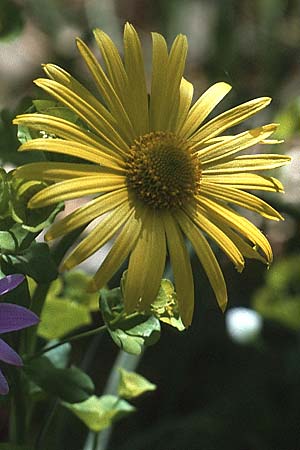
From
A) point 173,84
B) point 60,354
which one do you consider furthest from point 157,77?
point 60,354

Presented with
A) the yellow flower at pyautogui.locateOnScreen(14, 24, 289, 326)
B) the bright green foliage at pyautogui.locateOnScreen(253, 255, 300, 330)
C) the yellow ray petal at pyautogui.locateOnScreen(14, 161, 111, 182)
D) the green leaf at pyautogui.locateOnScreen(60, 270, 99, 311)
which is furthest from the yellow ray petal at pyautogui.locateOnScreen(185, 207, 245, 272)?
the bright green foliage at pyautogui.locateOnScreen(253, 255, 300, 330)

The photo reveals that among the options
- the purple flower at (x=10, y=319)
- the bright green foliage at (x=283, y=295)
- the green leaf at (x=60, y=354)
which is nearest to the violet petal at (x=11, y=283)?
the purple flower at (x=10, y=319)

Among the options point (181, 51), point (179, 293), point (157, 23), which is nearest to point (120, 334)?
point (179, 293)

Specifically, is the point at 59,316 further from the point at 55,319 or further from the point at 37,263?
the point at 37,263

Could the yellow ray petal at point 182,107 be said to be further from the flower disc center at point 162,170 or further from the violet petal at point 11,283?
the violet petal at point 11,283

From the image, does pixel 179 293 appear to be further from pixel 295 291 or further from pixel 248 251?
pixel 295 291

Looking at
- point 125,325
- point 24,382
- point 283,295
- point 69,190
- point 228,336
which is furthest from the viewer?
point 228,336
